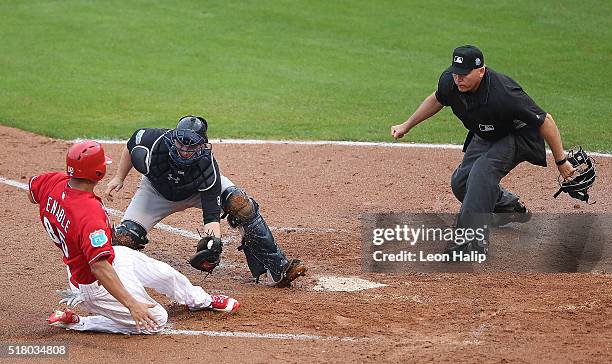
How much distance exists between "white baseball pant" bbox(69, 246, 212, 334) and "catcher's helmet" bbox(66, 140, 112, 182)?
713 millimetres

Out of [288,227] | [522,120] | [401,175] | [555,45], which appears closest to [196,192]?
[288,227]

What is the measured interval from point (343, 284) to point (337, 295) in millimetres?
288

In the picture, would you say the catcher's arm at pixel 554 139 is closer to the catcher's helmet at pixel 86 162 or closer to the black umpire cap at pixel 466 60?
the black umpire cap at pixel 466 60

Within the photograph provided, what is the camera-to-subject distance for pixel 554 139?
8.29 meters

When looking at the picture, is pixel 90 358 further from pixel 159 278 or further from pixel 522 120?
pixel 522 120

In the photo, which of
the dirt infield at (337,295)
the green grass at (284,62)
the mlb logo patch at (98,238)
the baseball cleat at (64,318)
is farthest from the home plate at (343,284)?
the green grass at (284,62)

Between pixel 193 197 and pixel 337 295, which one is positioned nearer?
pixel 337 295

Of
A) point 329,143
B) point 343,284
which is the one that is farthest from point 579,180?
point 329,143

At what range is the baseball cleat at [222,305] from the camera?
714 cm

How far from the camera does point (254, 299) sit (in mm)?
7598

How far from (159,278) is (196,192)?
1186mm
